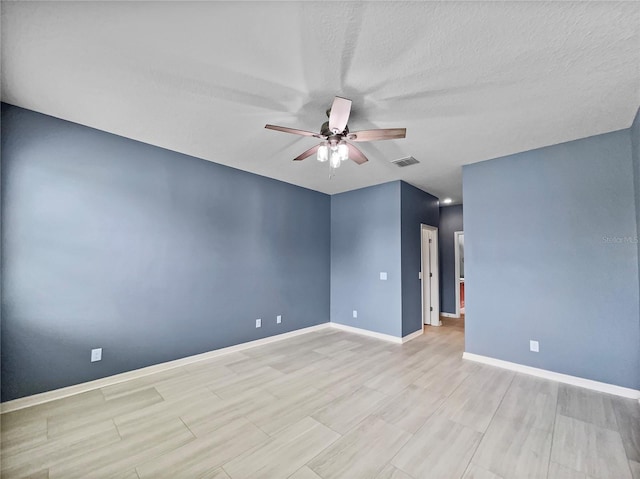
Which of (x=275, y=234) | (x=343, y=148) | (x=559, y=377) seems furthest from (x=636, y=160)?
(x=275, y=234)

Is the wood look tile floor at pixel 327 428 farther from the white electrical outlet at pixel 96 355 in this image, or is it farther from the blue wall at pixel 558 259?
the blue wall at pixel 558 259

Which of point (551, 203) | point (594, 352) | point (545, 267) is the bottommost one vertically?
point (594, 352)

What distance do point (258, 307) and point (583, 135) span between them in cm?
486

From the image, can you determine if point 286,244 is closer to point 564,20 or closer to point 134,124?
point 134,124

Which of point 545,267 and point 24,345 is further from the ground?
point 545,267

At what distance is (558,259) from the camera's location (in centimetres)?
318

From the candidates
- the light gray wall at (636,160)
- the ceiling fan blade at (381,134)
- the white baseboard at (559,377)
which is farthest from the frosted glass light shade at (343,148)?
the white baseboard at (559,377)

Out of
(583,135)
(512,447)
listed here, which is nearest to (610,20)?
(583,135)

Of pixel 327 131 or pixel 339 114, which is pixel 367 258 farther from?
pixel 339 114

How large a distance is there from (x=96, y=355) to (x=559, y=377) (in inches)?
207

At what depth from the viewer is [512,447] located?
1993 millimetres

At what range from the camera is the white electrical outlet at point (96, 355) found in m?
2.84

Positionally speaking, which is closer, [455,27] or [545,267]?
[455,27]

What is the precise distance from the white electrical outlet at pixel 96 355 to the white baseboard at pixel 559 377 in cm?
462
